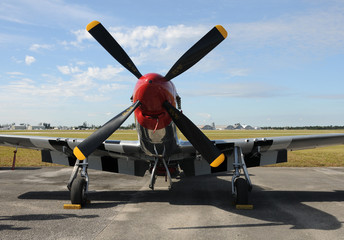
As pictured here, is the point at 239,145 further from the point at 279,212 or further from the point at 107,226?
the point at 107,226

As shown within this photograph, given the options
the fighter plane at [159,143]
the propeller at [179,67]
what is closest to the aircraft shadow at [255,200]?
the fighter plane at [159,143]

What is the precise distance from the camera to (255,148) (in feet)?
32.4

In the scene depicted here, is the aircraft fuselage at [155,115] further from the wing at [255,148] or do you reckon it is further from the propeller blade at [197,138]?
the wing at [255,148]

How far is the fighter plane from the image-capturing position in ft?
22.0

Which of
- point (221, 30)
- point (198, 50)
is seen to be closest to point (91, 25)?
point (198, 50)

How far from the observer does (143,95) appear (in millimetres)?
6730

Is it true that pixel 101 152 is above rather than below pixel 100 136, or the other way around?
below

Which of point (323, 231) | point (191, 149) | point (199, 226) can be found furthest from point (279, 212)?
point (191, 149)

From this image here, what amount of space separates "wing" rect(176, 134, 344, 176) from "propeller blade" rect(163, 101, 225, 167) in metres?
2.36

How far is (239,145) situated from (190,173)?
223 centimetres

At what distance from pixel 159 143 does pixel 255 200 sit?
3.66 m

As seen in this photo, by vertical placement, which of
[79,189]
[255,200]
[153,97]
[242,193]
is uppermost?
[153,97]

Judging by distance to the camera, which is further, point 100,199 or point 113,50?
point 100,199

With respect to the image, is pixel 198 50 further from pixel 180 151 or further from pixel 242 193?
pixel 242 193
